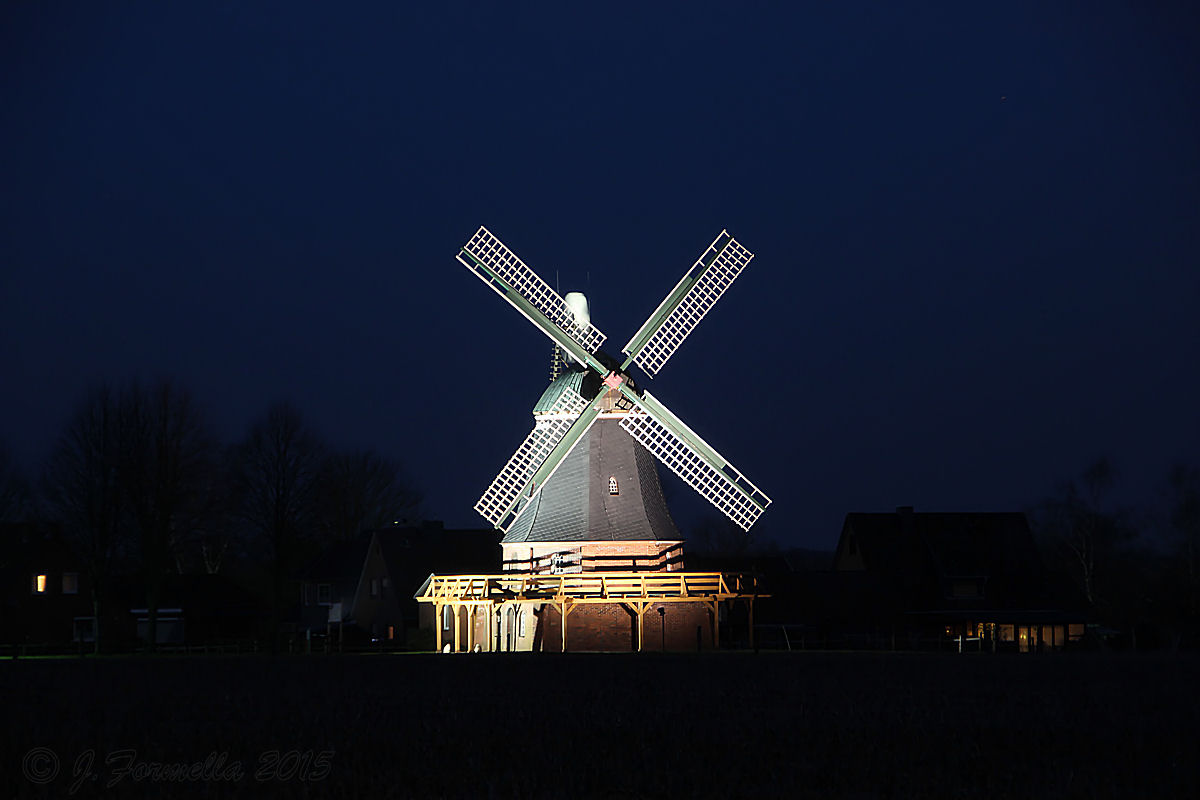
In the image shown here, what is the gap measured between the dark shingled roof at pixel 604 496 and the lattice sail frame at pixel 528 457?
89cm

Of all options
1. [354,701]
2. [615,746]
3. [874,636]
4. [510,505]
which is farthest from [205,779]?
[874,636]

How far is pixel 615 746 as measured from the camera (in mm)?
16828

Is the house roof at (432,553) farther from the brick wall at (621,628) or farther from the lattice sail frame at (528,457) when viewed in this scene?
the brick wall at (621,628)

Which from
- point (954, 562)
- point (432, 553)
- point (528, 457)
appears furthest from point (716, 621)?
point (432, 553)

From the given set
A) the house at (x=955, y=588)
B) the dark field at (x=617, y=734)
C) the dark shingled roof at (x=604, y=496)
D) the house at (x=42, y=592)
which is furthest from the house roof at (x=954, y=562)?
the house at (x=42, y=592)

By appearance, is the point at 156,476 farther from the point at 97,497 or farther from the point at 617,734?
the point at 617,734

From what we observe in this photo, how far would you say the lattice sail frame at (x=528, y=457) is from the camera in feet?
157

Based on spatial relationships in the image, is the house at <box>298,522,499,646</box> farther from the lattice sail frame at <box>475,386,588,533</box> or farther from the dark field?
the dark field

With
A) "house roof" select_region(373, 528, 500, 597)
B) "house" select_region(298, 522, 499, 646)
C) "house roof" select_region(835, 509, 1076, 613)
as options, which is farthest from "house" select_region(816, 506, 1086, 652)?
"house" select_region(298, 522, 499, 646)

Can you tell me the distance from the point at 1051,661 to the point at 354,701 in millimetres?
21821

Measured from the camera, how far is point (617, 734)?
1817 cm

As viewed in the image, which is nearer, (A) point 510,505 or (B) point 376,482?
(A) point 510,505

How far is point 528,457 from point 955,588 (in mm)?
23201

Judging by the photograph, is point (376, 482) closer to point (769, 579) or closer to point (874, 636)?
point (769, 579)
